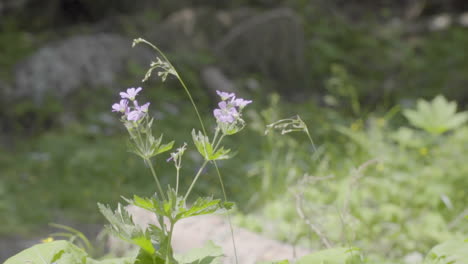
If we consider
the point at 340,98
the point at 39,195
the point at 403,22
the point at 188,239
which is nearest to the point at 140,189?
the point at 39,195

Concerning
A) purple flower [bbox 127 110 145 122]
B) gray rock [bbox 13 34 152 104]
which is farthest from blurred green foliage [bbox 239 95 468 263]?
gray rock [bbox 13 34 152 104]

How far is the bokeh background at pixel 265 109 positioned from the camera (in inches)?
120

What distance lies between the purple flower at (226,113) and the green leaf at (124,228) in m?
0.27

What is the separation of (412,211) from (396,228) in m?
0.26

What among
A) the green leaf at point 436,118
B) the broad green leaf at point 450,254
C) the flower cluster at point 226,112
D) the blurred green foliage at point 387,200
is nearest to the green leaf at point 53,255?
the flower cluster at point 226,112

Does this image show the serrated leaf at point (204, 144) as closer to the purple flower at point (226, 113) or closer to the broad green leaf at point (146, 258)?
the purple flower at point (226, 113)

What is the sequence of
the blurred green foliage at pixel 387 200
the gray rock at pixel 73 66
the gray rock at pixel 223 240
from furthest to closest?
the gray rock at pixel 73 66 < the blurred green foliage at pixel 387 200 < the gray rock at pixel 223 240

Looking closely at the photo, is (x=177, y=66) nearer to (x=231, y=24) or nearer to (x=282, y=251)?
(x=231, y=24)

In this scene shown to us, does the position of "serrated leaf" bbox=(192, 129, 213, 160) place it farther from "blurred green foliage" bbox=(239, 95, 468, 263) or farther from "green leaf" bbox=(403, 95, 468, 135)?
"green leaf" bbox=(403, 95, 468, 135)

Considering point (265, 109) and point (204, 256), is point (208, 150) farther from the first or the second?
point (265, 109)

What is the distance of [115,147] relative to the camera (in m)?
5.00

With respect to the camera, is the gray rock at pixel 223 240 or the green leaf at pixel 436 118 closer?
the gray rock at pixel 223 240

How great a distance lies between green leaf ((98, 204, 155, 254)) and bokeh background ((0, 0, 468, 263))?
0.61 m

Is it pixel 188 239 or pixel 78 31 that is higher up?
pixel 78 31
